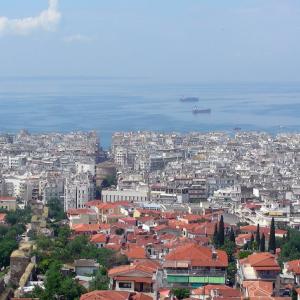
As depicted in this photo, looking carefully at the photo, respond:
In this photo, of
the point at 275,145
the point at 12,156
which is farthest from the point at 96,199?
the point at 275,145

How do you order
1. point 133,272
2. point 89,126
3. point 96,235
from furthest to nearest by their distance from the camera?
1. point 89,126
2. point 96,235
3. point 133,272

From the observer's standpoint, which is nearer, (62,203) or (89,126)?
(62,203)

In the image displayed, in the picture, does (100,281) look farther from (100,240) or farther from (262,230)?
(262,230)

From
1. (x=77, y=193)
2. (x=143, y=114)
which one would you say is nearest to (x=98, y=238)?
(x=77, y=193)

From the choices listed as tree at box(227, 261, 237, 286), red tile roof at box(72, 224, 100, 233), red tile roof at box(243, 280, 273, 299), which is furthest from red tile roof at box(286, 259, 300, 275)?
red tile roof at box(72, 224, 100, 233)

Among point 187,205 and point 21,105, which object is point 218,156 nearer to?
point 187,205

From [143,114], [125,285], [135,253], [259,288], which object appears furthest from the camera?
[143,114]
